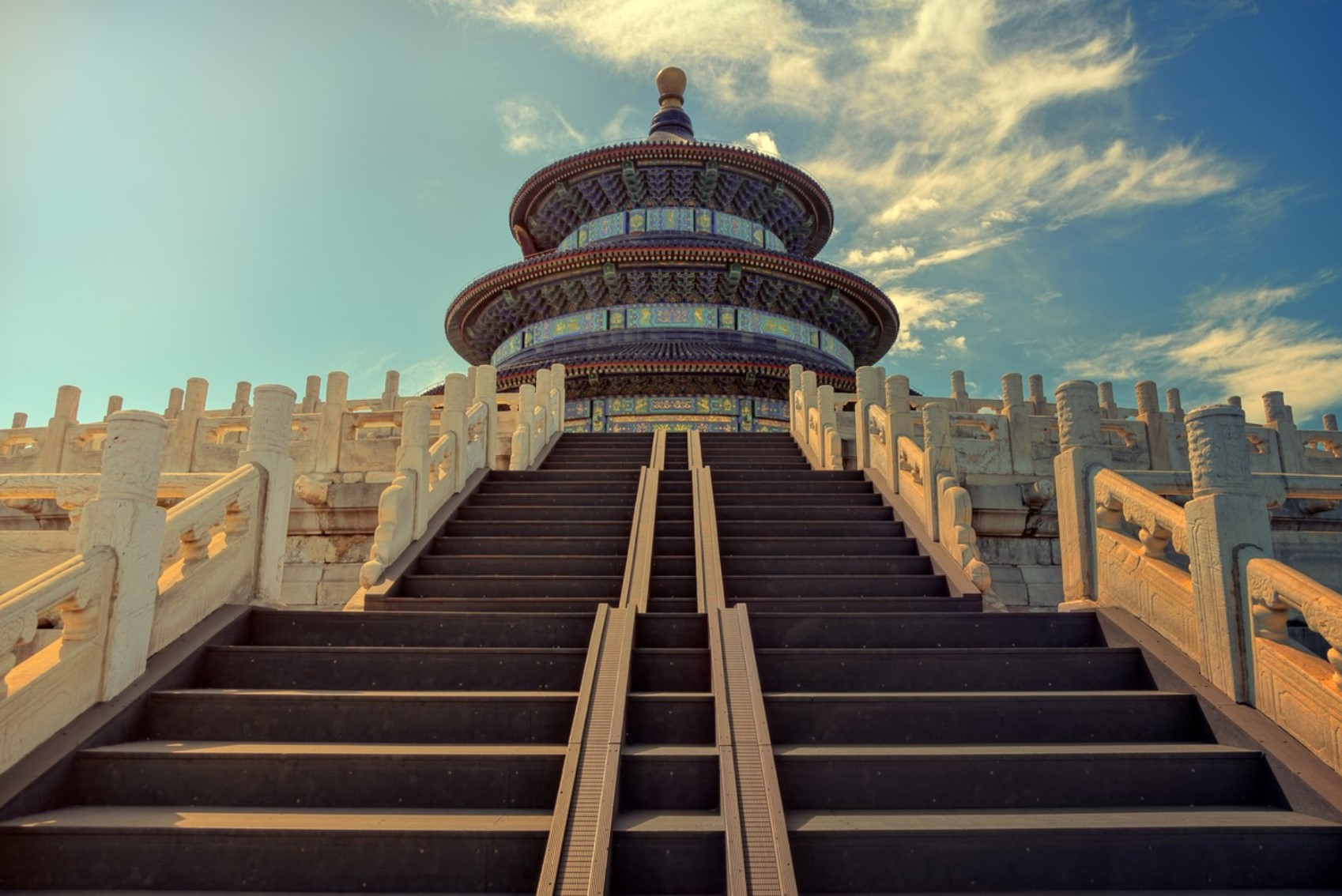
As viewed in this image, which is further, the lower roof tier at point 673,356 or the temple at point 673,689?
the lower roof tier at point 673,356

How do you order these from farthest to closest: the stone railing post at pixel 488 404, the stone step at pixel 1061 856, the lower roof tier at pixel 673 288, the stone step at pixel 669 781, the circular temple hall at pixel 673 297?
1. the lower roof tier at pixel 673 288
2. the circular temple hall at pixel 673 297
3. the stone railing post at pixel 488 404
4. the stone step at pixel 669 781
5. the stone step at pixel 1061 856

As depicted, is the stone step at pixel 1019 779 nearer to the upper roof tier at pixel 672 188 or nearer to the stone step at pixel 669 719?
the stone step at pixel 669 719

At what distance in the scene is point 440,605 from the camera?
6543mm

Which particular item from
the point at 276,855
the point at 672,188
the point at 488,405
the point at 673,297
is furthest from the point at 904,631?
the point at 672,188

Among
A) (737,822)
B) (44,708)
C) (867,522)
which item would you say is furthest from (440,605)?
(867,522)

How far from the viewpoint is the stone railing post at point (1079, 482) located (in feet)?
20.8

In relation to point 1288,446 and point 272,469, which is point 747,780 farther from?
point 1288,446

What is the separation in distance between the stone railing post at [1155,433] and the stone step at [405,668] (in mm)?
9377

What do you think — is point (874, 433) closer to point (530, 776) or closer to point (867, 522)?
point (867, 522)

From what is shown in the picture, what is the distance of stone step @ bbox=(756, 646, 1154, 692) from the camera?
508cm

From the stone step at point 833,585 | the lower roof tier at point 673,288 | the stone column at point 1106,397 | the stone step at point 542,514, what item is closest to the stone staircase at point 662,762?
the stone step at point 833,585

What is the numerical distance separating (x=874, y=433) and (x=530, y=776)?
23.8 ft

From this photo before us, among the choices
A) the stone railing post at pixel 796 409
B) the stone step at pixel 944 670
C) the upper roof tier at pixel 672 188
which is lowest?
the stone step at pixel 944 670

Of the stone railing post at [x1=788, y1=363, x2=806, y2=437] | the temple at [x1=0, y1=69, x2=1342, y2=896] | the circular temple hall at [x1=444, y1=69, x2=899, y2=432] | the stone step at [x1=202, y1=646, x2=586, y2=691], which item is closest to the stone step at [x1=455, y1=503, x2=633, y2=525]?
the temple at [x1=0, y1=69, x2=1342, y2=896]
